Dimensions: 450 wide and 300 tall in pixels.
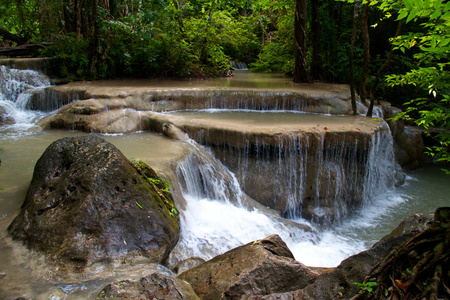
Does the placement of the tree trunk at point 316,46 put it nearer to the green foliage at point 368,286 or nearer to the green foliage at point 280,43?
the green foliage at point 280,43

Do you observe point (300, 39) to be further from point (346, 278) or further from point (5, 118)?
point (346, 278)

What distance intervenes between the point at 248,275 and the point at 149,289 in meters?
1.08

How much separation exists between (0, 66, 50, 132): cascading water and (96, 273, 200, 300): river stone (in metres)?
6.90

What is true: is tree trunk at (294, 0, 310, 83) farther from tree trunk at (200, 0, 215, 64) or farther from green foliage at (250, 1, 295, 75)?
tree trunk at (200, 0, 215, 64)

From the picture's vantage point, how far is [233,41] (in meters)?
18.1

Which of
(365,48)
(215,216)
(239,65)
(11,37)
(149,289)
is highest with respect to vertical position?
(11,37)

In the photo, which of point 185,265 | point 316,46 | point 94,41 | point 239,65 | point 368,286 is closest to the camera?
point 368,286

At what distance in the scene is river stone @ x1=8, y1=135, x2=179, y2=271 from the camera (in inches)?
145

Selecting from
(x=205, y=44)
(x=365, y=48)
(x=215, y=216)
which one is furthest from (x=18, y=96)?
(x=365, y=48)

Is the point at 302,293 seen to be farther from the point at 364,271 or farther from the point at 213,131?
the point at 213,131

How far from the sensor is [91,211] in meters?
3.87

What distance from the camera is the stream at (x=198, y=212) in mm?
3348

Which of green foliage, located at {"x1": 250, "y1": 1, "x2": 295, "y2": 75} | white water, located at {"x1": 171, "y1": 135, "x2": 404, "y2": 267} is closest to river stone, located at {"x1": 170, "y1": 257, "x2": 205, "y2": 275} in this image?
white water, located at {"x1": 171, "y1": 135, "x2": 404, "y2": 267}

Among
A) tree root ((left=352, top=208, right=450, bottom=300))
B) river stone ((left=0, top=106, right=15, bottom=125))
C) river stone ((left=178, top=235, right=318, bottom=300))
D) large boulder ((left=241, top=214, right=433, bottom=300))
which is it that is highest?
river stone ((left=0, top=106, right=15, bottom=125))
